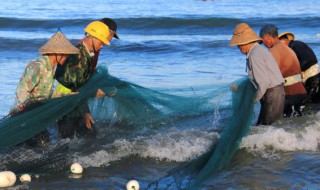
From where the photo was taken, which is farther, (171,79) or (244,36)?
(171,79)

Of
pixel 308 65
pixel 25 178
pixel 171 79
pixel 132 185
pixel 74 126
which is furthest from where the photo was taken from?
pixel 171 79

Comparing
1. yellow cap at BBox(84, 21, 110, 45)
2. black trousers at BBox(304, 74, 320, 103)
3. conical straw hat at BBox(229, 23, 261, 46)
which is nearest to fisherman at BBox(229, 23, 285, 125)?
conical straw hat at BBox(229, 23, 261, 46)

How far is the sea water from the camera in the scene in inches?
257

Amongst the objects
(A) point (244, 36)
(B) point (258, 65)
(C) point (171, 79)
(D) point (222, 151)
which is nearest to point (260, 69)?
(B) point (258, 65)

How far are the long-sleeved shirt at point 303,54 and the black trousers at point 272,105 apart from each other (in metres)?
1.88

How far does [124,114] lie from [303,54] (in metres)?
3.39

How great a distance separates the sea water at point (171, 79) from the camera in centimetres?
653

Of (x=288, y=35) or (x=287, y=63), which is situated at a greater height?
(x=288, y=35)

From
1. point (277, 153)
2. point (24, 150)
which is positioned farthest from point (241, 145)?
point (24, 150)

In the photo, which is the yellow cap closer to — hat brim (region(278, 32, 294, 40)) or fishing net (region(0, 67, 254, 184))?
fishing net (region(0, 67, 254, 184))

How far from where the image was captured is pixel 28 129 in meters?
6.31

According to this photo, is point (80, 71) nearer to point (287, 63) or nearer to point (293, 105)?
point (287, 63)

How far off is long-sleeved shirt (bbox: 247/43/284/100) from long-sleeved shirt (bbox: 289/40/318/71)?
226 centimetres

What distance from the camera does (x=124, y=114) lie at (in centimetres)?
737
